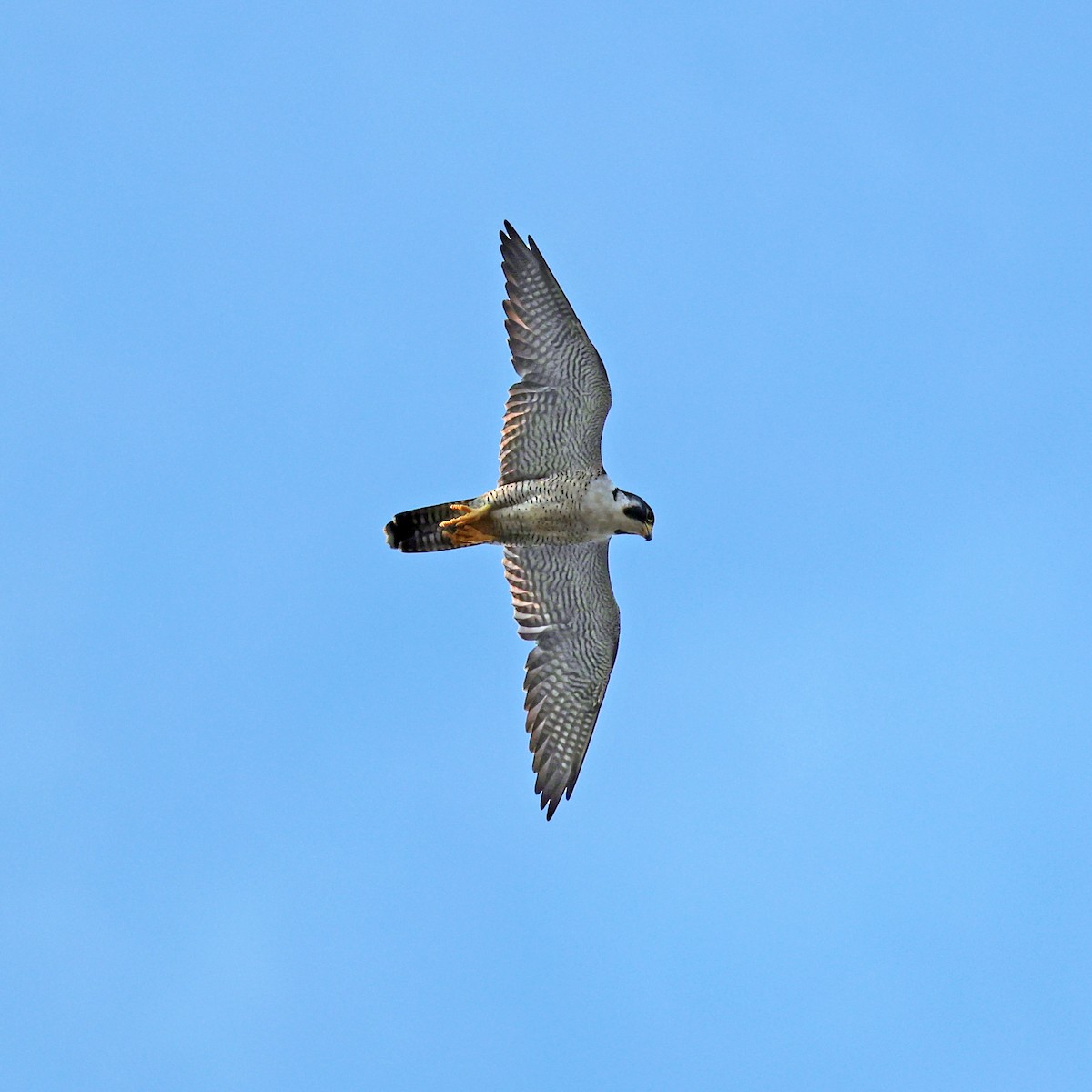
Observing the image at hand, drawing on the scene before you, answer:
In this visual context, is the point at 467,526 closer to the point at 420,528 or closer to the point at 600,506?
the point at 420,528

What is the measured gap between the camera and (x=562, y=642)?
60.7ft

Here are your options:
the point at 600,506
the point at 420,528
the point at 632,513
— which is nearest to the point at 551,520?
the point at 600,506

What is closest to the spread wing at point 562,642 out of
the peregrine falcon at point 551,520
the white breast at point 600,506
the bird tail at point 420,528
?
the peregrine falcon at point 551,520

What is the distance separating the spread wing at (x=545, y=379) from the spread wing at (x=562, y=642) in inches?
35.0

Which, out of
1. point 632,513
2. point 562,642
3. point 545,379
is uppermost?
point 545,379

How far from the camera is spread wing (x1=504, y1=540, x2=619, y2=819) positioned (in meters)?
18.4

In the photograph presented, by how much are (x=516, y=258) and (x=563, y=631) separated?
334 cm

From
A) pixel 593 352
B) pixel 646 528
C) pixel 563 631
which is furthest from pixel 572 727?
pixel 593 352

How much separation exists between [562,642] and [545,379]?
2425mm

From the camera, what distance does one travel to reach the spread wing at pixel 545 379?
1766 cm

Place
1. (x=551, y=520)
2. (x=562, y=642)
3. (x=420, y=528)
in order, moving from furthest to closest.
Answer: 1. (x=562, y=642)
2. (x=420, y=528)
3. (x=551, y=520)

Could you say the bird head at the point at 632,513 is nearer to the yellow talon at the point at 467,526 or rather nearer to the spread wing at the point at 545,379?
the spread wing at the point at 545,379

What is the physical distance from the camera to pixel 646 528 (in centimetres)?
1781

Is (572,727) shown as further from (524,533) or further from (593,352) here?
(593,352)
